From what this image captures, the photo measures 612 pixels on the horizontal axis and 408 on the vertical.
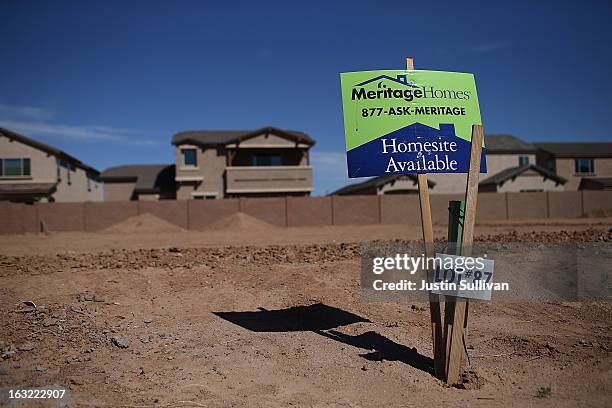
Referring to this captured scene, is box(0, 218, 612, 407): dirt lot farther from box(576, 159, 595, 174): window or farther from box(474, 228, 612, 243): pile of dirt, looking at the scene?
box(576, 159, 595, 174): window

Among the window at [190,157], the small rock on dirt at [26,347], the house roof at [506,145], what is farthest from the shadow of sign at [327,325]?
the house roof at [506,145]

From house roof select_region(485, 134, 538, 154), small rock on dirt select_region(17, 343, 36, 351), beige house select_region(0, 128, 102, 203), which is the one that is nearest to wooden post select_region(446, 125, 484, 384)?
small rock on dirt select_region(17, 343, 36, 351)

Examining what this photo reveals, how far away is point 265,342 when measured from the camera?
19.5ft

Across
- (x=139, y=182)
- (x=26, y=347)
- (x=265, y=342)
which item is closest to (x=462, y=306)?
(x=265, y=342)

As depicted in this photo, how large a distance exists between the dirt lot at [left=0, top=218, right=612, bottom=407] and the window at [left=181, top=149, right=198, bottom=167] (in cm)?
2829

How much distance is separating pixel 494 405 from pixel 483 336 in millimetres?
1830

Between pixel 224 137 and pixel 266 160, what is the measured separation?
3693mm

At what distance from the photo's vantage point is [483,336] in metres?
6.18

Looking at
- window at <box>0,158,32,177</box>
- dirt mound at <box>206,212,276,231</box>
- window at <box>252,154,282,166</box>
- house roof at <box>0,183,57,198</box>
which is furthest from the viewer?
window at <box>252,154,282,166</box>

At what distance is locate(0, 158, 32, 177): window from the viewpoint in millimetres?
35312

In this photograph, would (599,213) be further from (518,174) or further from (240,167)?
(240,167)

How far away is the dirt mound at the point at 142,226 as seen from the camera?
1073 inches

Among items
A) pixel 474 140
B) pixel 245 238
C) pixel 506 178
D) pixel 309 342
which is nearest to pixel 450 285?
pixel 474 140

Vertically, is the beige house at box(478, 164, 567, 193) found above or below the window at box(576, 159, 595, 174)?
below
